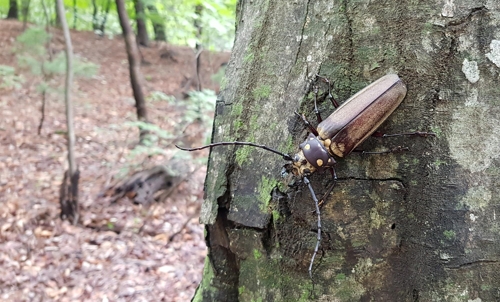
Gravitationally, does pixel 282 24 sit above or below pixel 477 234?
above

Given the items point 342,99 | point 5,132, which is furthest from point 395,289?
point 5,132

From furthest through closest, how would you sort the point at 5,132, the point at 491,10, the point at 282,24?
the point at 5,132 < the point at 282,24 < the point at 491,10

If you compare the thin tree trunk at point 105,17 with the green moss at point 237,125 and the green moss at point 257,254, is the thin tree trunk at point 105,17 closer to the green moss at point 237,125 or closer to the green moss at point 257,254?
the green moss at point 237,125

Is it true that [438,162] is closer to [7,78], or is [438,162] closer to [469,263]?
[469,263]

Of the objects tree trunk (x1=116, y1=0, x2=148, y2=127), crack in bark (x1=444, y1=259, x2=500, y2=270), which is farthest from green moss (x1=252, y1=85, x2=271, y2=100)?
tree trunk (x1=116, y1=0, x2=148, y2=127)

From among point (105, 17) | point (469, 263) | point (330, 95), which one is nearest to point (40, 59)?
point (330, 95)

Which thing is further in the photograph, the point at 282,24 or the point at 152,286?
the point at 152,286

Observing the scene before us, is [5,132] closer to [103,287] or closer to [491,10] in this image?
[103,287]
